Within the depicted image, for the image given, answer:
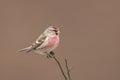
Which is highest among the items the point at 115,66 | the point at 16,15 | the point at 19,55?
the point at 16,15

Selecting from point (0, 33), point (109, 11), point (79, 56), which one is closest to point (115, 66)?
point (79, 56)

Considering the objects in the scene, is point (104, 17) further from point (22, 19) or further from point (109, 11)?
point (22, 19)

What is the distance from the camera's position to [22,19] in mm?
3738

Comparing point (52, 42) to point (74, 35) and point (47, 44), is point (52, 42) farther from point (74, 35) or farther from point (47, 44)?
point (74, 35)

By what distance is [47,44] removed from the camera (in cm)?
136

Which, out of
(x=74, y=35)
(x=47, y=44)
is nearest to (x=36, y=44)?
(x=47, y=44)

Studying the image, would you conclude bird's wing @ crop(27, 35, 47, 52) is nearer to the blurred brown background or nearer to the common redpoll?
the common redpoll

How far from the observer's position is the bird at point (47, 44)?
131 centimetres

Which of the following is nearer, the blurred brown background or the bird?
the bird

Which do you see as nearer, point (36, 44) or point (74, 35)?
point (36, 44)

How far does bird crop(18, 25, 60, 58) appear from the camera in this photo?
4.29ft

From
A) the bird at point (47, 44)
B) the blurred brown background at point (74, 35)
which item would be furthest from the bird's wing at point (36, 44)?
the blurred brown background at point (74, 35)

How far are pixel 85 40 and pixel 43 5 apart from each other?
1.25 ft

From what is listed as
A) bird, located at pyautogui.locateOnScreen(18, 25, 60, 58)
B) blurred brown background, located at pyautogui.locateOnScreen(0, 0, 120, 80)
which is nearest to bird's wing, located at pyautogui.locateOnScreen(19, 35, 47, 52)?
bird, located at pyautogui.locateOnScreen(18, 25, 60, 58)
